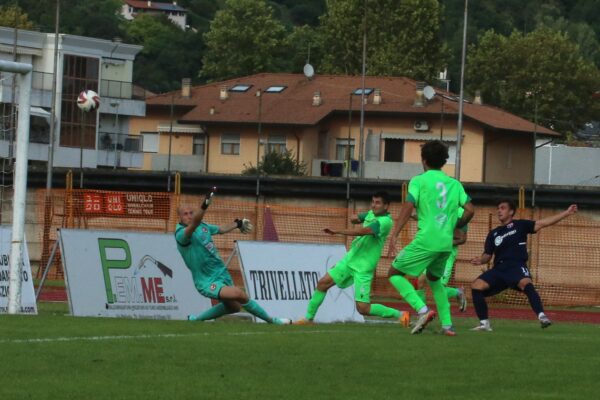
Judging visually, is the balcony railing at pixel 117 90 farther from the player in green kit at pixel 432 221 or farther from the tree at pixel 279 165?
the player in green kit at pixel 432 221

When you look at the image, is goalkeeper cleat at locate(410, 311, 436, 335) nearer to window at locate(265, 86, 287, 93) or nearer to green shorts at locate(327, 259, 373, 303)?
green shorts at locate(327, 259, 373, 303)

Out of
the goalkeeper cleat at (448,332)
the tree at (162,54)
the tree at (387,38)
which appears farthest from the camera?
the tree at (162,54)

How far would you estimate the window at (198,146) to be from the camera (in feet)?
274

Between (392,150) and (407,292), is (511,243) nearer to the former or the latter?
(407,292)

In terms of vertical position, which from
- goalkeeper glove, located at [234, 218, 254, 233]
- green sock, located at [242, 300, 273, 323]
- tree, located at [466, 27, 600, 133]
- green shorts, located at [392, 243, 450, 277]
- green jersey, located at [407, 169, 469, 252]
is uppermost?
tree, located at [466, 27, 600, 133]

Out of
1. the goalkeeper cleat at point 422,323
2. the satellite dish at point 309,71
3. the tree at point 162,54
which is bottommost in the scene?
the goalkeeper cleat at point 422,323

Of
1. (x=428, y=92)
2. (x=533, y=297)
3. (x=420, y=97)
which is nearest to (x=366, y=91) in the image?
(x=420, y=97)

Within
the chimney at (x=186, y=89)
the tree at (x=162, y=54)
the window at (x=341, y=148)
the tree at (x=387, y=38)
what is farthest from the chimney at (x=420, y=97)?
the tree at (x=162, y=54)

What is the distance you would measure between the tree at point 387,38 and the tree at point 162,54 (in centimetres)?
3331

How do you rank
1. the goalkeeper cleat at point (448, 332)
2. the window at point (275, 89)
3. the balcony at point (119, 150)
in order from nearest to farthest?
the goalkeeper cleat at point (448, 332) → the balcony at point (119, 150) → the window at point (275, 89)

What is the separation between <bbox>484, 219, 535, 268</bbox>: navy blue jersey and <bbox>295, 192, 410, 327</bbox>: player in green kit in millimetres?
1276

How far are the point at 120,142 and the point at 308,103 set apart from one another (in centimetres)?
999

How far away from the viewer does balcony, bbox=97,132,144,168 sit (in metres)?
78.3

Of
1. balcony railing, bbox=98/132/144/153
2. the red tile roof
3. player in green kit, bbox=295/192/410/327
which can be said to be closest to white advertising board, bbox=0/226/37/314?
player in green kit, bbox=295/192/410/327
